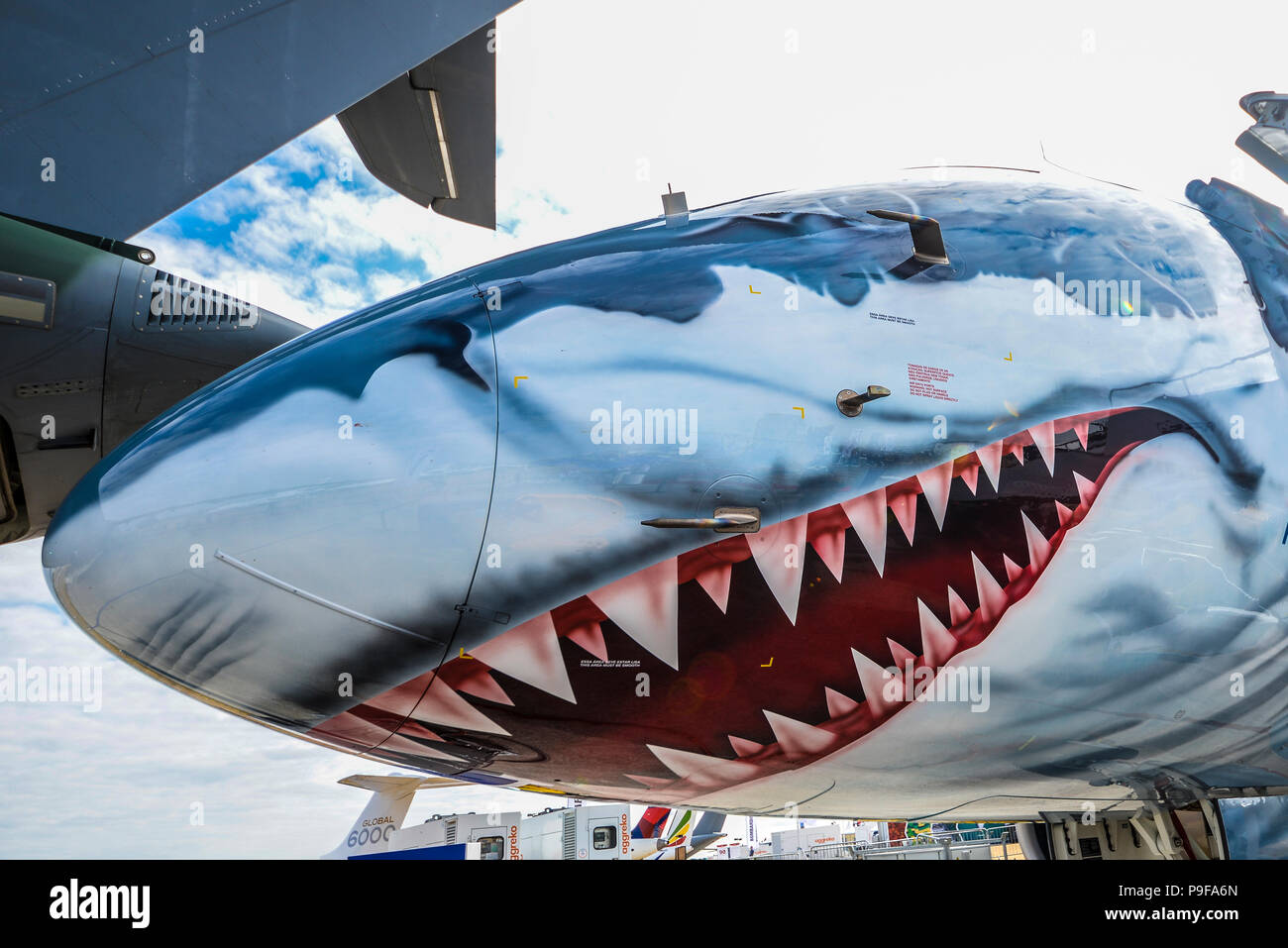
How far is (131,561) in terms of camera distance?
301cm

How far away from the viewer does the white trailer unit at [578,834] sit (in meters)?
26.2

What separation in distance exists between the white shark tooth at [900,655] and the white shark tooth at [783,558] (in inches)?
16.8

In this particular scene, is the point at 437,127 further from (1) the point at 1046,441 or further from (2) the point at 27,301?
(1) the point at 1046,441

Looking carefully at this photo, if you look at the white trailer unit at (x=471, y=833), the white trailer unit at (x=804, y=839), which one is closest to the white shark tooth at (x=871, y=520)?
the white trailer unit at (x=471, y=833)

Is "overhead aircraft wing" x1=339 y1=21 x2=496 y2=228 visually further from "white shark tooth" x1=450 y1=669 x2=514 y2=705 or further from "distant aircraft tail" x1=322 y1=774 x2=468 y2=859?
"distant aircraft tail" x1=322 y1=774 x2=468 y2=859

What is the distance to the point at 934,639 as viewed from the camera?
3.39m

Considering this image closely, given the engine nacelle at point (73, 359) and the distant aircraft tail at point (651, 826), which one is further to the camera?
the distant aircraft tail at point (651, 826)

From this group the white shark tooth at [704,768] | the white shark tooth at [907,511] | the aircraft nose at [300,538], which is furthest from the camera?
the white shark tooth at [704,768]

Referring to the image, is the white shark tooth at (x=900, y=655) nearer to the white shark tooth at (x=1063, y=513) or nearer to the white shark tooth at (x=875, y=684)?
the white shark tooth at (x=875, y=684)

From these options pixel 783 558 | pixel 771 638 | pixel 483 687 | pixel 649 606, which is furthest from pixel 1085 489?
pixel 483 687

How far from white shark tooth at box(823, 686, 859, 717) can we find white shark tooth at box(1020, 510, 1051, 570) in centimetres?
92

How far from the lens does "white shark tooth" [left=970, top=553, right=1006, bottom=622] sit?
340 centimetres
